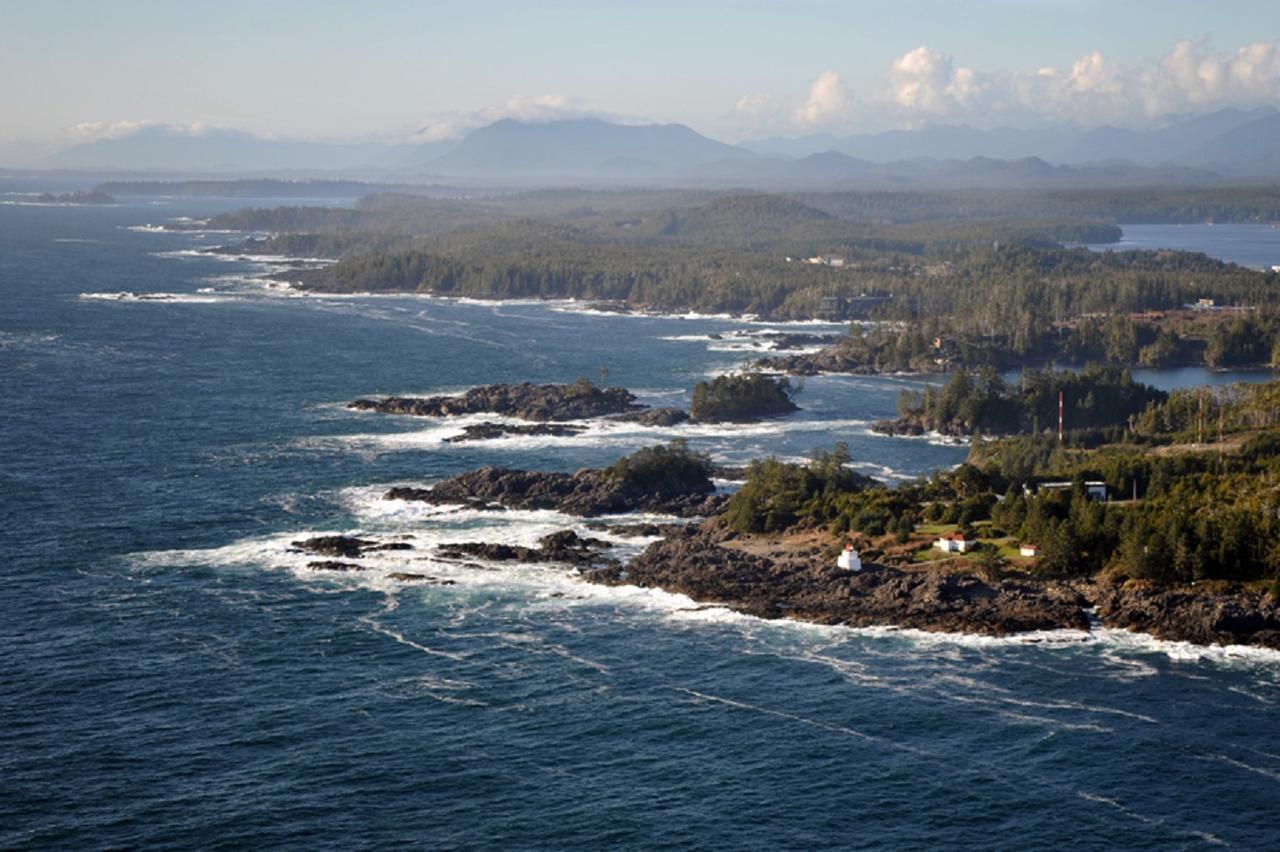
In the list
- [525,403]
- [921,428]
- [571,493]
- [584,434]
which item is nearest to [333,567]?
[571,493]

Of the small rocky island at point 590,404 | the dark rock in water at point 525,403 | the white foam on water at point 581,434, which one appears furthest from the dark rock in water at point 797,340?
the white foam on water at point 581,434

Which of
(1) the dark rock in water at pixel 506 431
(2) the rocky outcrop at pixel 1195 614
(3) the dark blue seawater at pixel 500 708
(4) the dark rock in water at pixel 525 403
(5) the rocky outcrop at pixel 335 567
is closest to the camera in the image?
(3) the dark blue seawater at pixel 500 708

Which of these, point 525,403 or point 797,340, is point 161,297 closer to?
A: point 797,340

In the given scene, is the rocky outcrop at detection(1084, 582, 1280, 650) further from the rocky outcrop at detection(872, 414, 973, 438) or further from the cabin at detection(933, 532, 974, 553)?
→ the rocky outcrop at detection(872, 414, 973, 438)

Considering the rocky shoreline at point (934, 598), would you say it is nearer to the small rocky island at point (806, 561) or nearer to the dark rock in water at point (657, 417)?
the small rocky island at point (806, 561)

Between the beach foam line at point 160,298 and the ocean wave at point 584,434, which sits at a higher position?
the beach foam line at point 160,298

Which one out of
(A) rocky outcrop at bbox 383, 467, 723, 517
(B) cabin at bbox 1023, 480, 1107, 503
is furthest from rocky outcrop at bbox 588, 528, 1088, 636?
(B) cabin at bbox 1023, 480, 1107, 503
